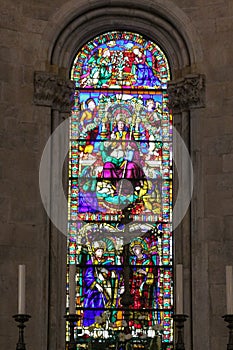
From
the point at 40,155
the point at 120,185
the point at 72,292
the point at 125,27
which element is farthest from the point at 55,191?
the point at 72,292

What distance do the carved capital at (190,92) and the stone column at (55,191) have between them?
1.38 m

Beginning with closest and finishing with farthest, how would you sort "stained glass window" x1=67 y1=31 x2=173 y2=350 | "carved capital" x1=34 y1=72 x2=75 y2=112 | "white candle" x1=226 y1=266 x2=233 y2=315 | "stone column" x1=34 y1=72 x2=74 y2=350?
"white candle" x1=226 y1=266 x2=233 y2=315
"stone column" x1=34 y1=72 x2=74 y2=350
"stained glass window" x1=67 y1=31 x2=173 y2=350
"carved capital" x1=34 y1=72 x2=75 y2=112

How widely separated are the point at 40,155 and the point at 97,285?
1.78 meters

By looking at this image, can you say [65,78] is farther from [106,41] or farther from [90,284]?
[90,284]

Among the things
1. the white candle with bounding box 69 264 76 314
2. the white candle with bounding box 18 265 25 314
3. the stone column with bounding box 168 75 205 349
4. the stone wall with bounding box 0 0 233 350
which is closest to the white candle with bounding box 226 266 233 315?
the white candle with bounding box 69 264 76 314

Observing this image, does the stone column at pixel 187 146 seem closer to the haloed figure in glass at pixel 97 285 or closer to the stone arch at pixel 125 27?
the stone arch at pixel 125 27

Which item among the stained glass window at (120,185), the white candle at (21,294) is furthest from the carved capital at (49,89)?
the white candle at (21,294)

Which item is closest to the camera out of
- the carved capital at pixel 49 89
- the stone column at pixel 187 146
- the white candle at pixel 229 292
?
the white candle at pixel 229 292

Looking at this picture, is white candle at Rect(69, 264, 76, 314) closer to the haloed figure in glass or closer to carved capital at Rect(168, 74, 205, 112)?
the haloed figure in glass

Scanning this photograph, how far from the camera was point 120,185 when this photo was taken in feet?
49.4

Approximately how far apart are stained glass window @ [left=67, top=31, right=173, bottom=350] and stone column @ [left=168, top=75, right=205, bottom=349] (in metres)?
0.21

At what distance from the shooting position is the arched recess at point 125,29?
47.8ft

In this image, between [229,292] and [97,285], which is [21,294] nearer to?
[229,292]

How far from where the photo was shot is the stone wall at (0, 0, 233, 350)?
14.1 metres
